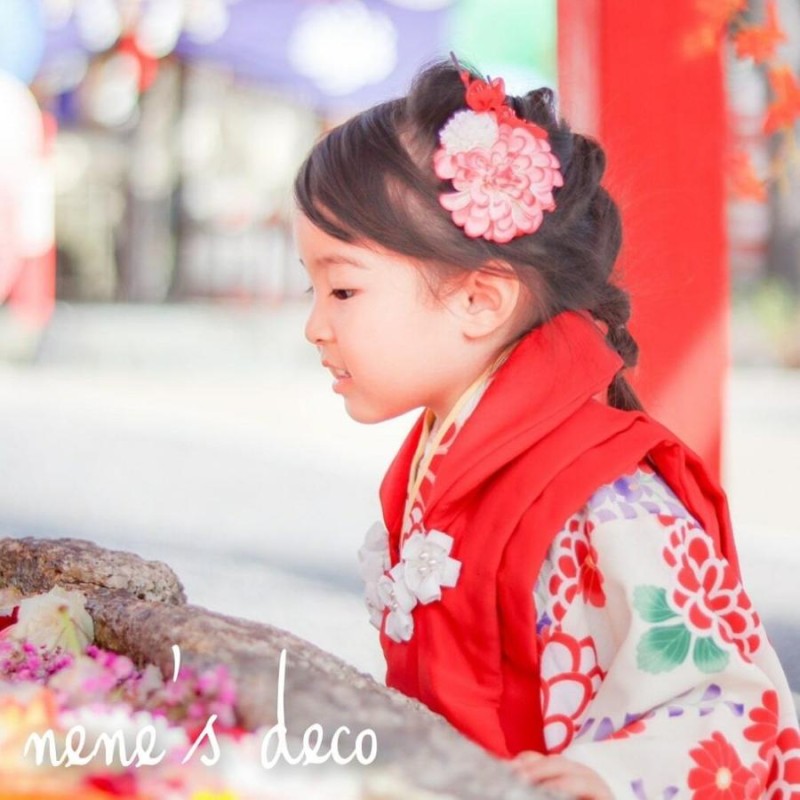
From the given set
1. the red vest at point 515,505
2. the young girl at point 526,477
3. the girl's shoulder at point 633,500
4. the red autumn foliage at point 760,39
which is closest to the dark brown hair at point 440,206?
the young girl at point 526,477

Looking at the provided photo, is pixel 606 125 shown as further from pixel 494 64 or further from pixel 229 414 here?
pixel 229 414

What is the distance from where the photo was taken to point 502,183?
1.67m

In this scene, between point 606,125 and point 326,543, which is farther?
point 326,543

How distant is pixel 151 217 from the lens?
7.54 meters

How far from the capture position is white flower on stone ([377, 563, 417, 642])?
5.35 feet

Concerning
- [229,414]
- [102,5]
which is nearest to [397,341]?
[229,414]

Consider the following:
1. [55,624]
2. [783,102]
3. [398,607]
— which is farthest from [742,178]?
[55,624]

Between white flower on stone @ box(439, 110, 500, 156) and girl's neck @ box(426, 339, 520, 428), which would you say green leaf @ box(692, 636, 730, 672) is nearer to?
girl's neck @ box(426, 339, 520, 428)

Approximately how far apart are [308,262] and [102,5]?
5064 millimetres

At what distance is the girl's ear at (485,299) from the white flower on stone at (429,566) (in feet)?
0.85

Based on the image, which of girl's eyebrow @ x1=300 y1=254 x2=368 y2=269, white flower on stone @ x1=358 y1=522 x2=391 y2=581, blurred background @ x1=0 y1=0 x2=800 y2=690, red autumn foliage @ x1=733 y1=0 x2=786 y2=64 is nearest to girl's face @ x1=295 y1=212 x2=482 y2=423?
girl's eyebrow @ x1=300 y1=254 x2=368 y2=269

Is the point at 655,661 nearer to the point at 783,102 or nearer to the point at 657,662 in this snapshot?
the point at 657,662

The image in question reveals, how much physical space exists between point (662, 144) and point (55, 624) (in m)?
1.61

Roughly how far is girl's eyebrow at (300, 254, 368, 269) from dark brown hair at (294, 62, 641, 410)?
0.02 metres
